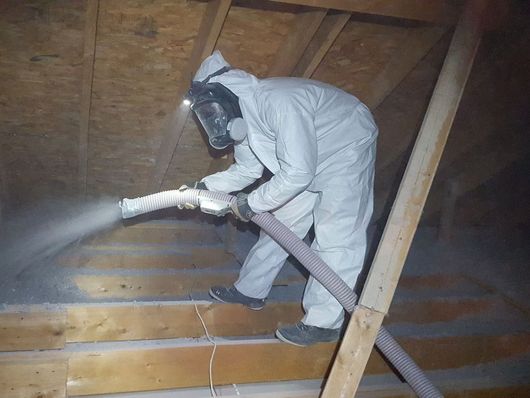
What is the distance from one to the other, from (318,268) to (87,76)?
1.56 metres

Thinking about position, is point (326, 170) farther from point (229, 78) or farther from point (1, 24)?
point (1, 24)

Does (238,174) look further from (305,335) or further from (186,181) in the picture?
(186,181)

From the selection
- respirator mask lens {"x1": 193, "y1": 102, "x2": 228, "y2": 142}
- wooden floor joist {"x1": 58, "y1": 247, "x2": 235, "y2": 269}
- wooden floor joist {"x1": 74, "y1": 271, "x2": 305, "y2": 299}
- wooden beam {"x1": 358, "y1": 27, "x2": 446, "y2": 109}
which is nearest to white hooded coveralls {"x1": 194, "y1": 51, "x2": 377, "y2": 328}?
respirator mask lens {"x1": 193, "y1": 102, "x2": 228, "y2": 142}

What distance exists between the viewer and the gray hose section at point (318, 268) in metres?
1.66

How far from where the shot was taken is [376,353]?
7.13ft

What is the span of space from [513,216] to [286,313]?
3.09 m

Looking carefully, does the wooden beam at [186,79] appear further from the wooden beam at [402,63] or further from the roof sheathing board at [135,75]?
the wooden beam at [402,63]

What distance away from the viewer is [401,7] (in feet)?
6.52

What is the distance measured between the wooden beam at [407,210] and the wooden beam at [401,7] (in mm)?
617

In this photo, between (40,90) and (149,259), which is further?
(149,259)

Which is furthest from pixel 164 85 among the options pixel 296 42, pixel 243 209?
Answer: pixel 243 209

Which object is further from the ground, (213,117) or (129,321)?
(213,117)

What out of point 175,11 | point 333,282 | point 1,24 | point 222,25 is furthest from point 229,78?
point 1,24

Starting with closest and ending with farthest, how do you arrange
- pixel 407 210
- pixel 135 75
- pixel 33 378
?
pixel 407 210 < pixel 33 378 < pixel 135 75
